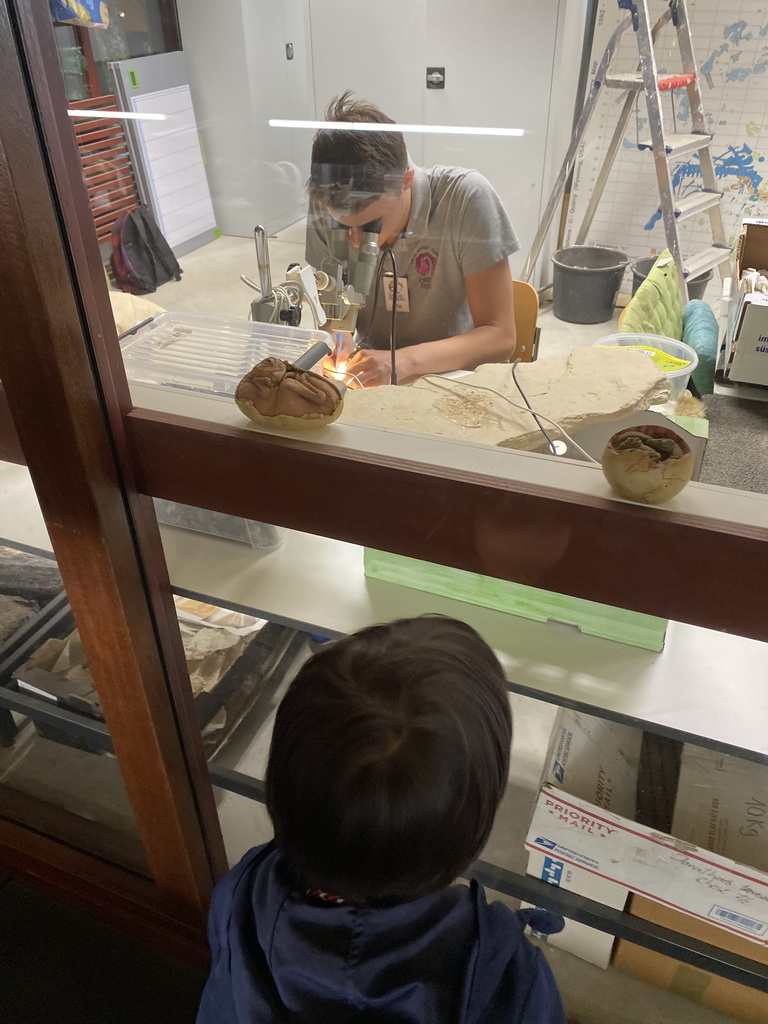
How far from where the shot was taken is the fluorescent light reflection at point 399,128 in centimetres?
66

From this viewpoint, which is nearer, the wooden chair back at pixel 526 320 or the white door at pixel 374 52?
the white door at pixel 374 52

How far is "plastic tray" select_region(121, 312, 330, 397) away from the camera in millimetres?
886

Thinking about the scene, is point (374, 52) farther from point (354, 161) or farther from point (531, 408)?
point (531, 408)

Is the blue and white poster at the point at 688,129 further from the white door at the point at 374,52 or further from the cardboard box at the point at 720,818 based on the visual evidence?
the cardboard box at the point at 720,818

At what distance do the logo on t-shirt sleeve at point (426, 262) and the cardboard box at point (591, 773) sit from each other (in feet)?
2.23

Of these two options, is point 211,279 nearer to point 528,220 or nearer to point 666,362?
point 528,220

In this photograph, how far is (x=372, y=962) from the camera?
2.27ft

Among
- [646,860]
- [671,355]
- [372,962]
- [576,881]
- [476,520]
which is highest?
[671,355]

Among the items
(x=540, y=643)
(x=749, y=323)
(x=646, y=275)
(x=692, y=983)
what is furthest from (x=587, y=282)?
(x=692, y=983)

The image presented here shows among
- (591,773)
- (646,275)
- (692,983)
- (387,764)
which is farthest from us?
(692,983)

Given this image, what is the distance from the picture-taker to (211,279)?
0.86 m

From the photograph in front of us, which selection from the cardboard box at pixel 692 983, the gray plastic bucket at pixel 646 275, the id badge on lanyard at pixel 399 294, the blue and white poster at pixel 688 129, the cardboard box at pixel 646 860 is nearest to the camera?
the blue and white poster at pixel 688 129

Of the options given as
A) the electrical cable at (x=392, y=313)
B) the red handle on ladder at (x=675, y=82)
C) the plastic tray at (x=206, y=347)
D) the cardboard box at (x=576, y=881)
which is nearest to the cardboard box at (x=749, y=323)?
the red handle on ladder at (x=675, y=82)

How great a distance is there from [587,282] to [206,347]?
1.55ft
